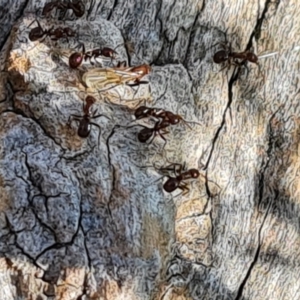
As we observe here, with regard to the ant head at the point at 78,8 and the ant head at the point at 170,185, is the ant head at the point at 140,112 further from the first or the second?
the ant head at the point at 78,8

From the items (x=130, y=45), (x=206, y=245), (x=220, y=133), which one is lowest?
(x=206, y=245)

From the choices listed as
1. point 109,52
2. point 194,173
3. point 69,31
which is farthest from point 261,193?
point 69,31

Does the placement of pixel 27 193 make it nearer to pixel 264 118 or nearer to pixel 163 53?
pixel 163 53

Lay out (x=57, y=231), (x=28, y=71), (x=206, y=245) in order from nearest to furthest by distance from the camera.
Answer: (x=57, y=231)
(x=28, y=71)
(x=206, y=245)

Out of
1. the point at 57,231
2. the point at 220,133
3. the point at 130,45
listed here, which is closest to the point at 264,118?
the point at 220,133

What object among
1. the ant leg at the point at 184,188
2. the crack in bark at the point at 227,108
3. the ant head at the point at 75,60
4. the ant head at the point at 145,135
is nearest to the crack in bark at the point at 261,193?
the crack in bark at the point at 227,108

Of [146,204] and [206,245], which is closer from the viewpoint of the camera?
[146,204]

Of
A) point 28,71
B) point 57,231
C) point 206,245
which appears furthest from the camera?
point 206,245
